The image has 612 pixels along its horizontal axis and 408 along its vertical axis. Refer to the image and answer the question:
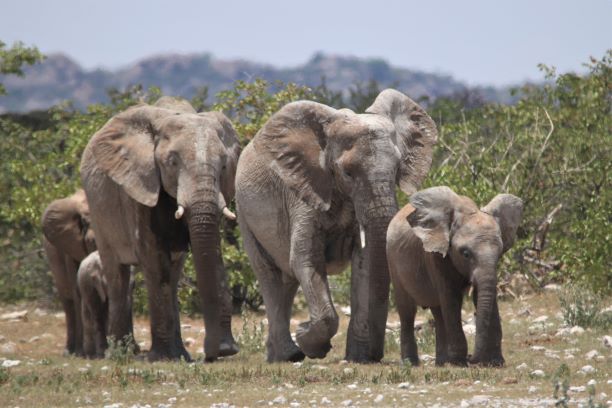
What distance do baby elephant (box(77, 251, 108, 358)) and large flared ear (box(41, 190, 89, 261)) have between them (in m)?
1.07

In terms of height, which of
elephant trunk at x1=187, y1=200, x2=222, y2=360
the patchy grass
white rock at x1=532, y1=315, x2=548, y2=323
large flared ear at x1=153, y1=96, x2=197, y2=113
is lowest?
the patchy grass

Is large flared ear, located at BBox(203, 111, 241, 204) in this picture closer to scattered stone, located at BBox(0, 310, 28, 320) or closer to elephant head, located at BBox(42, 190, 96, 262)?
elephant head, located at BBox(42, 190, 96, 262)

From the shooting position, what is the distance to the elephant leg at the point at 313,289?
43.0 feet

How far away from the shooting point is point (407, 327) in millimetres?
13914

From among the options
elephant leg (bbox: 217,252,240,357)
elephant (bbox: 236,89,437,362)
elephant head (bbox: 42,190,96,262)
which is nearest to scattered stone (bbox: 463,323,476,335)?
elephant (bbox: 236,89,437,362)

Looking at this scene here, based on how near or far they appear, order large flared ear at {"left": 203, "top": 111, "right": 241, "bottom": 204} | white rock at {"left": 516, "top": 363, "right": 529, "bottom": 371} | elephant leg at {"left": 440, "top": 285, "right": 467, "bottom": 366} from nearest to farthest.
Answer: white rock at {"left": 516, "top": 363, "right": 529, "bottom": 371} < elephant leg at {"left": 440, "top": 285, "right": 467, "bottom": 366} < large flared ear at {"left": 203, "top": 111, "right": 241, "bottom": 204}

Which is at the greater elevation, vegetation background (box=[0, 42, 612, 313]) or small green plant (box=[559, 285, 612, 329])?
vegetation background (box=[0, 42, 612, 313])

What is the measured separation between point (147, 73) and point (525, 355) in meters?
176

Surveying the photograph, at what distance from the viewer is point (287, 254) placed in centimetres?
1416

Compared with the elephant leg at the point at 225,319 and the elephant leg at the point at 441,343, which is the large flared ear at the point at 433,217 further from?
the elephant leg at the point at 225,319

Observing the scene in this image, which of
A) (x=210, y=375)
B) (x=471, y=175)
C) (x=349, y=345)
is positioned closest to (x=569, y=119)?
(x=471, y=175)

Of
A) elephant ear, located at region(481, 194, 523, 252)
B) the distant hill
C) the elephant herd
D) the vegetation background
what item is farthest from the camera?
the distant hill

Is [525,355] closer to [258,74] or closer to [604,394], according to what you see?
[604,394]

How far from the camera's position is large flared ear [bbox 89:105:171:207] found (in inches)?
583
